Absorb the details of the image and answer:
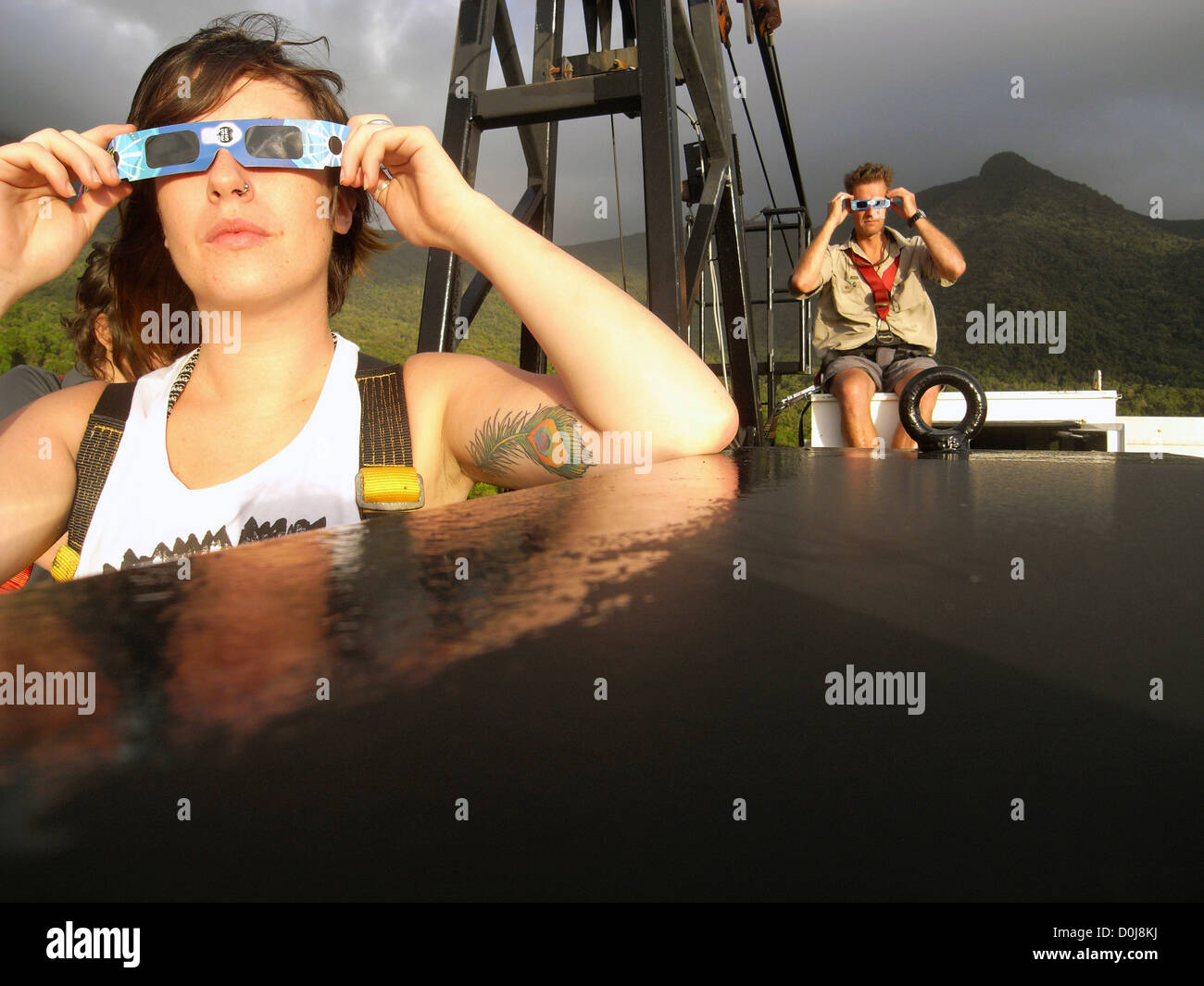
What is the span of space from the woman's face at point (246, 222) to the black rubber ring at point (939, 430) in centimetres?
93

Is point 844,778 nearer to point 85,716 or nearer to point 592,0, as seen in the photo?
point 85,716

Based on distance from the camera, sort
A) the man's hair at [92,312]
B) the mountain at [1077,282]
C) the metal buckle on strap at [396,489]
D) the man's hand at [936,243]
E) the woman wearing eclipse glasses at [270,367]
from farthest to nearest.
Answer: the mountain at [1077,282]
the man's hand at [936,243]
the man's hair at [92,312]
the woman wearing eclipse glasses at [270,367]
the metal buckle on strap at [396,489]

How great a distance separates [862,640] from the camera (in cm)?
26

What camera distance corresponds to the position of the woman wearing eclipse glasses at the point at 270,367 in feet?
3.53

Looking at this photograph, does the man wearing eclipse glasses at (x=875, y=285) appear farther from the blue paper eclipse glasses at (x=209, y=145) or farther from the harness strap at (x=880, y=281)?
the blue paper eclipse glasses at (x=209, y=145)

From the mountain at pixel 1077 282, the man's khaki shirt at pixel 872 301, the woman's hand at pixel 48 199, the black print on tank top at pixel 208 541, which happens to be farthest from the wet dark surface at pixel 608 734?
the mountain at pixel 1077 282

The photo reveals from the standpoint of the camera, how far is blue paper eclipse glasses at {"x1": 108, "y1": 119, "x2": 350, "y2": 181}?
3.64 feet

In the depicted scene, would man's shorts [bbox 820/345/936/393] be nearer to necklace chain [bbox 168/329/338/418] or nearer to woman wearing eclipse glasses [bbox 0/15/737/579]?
woman wearing eclipse glasses [bbox 0/15/737/579]

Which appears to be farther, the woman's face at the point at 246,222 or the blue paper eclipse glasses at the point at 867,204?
the blue paper eclipse glasses at the point at 867,204

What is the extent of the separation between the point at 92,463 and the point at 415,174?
0.62m

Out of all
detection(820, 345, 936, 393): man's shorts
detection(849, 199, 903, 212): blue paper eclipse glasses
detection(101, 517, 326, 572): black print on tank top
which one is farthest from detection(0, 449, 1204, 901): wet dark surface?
detection(849, 199, 903, 212): blue paper eclipse glasses

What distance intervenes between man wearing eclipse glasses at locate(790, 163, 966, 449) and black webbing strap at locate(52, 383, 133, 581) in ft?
8.51
